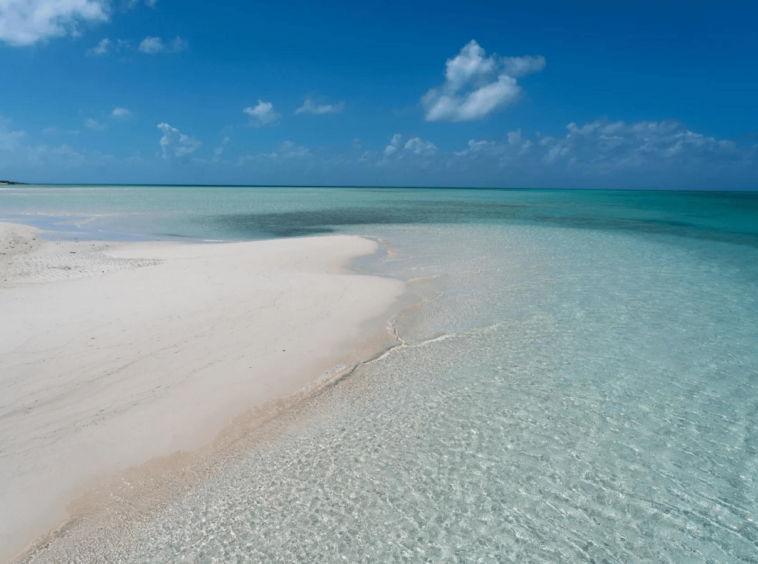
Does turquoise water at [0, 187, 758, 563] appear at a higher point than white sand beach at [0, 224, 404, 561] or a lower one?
lower

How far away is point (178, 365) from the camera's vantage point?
5.93 m

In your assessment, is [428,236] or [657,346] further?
[428,236]

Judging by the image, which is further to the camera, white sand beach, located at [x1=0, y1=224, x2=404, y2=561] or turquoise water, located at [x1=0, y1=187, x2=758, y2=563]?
white sand beach, located at [x1=0, y1=224, x2=404, y2=561]

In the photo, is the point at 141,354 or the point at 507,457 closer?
the point at 507,457

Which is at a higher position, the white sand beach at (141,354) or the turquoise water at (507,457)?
the white sand beach at (141,354)

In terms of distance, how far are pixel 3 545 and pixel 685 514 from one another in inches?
215

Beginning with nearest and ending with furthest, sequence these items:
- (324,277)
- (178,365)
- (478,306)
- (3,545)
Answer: (3,545), (178,365), (478,306), (324,277)

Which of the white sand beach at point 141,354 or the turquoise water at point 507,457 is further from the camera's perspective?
the white sand beach at point 141,354

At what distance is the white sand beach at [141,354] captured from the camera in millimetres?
4113

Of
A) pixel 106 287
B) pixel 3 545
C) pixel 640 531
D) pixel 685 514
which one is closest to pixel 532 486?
pixel 640 531

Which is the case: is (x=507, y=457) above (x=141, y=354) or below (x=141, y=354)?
below

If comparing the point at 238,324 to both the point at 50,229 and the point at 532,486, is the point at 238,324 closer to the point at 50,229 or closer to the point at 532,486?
the point at 532,486

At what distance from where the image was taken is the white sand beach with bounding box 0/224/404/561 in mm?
4113

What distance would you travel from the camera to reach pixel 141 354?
6164 millimetres
